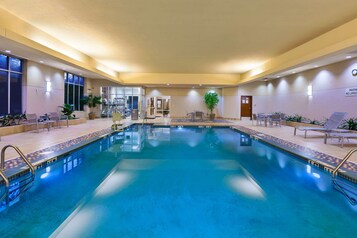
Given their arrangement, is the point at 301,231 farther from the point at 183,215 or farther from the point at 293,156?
the point at 293,156

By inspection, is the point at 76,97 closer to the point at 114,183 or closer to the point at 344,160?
the point at 114,183

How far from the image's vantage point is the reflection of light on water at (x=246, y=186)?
4090mm

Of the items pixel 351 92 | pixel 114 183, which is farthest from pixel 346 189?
pixel 351 92

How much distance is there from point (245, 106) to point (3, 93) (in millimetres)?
15651

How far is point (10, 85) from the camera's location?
32.7 ft

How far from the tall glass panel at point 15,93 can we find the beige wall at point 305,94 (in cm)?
1360

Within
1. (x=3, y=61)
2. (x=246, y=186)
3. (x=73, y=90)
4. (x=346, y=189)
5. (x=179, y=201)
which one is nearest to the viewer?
(x=179, y=201)

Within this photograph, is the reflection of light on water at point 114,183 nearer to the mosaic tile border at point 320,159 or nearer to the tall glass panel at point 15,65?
the mosaic tile border at point 320,159

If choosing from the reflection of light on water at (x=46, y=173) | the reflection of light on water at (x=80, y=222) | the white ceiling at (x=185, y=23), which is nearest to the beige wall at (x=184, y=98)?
the white ceiling at (x=185, y=23)

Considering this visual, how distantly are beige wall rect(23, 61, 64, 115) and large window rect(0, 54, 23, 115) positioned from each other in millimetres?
252

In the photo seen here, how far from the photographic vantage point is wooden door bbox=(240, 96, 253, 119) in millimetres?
19375

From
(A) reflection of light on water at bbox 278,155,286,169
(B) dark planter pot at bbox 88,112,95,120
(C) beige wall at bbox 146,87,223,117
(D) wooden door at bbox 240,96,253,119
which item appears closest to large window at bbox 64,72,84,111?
(B) dark planter pot at bbox 88,112,95,120

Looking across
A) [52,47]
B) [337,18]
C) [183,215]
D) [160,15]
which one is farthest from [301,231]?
[52,47]

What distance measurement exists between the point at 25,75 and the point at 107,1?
714 cm
